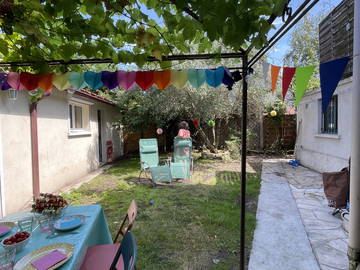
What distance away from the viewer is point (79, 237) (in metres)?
1.56

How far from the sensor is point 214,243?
2.64 m

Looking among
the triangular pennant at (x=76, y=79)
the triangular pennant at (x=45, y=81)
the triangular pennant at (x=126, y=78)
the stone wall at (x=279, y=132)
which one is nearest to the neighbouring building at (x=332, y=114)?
the stone wall at (x=279, y=132)

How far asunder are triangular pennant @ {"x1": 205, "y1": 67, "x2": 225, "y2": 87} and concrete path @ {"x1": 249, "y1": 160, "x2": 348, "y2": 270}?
1.84 m

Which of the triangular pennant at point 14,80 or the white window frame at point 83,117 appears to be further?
the white window frame at point 83,117

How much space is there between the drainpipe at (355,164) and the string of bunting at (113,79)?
115cm

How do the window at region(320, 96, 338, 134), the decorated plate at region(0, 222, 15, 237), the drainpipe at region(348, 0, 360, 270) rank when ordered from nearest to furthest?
the drainpipe at region(348, 0, 360, 270) → the decorated plate at region(0, 222, 15, 237) → the window at region(320, 96, 338, 134)

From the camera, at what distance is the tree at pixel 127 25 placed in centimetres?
110

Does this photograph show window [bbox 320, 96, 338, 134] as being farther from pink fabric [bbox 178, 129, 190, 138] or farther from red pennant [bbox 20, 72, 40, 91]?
red pennant [bbox 20, 72, 40, 91]

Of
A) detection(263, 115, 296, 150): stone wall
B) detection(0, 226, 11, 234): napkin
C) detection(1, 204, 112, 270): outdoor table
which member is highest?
detection(263, 115, 296, 150): stone wall

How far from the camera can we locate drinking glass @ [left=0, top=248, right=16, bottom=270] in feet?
4.01

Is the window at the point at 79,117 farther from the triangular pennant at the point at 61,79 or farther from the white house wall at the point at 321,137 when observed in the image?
the white house wall at the point at 321,137

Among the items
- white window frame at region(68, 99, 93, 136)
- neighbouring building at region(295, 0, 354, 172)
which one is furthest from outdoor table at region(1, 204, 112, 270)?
neighbouring building at region(295, 0, 354, 172)

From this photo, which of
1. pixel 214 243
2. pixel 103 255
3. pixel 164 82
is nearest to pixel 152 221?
pixel 214 243

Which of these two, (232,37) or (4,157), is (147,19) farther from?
(4,157)
